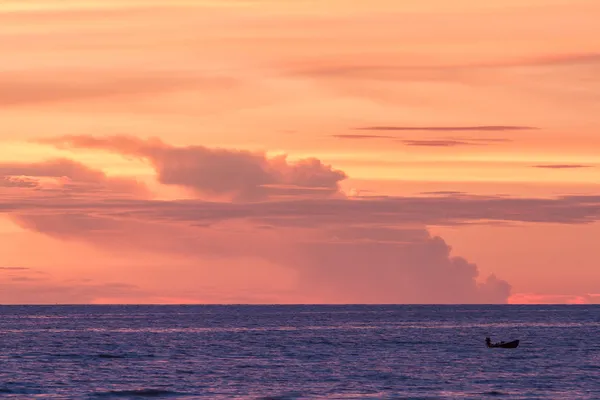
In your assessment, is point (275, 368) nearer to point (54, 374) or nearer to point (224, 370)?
point (224, 370)

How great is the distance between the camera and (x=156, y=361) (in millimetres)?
120375

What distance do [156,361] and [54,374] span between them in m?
16.9

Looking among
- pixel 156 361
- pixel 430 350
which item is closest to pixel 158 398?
pixel 156 361

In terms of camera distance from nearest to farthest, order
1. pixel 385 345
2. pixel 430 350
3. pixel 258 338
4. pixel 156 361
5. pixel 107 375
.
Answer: pixel 107 375
pixel 156 361
pixel 430 350
pixel 385 345
pixel 258 338

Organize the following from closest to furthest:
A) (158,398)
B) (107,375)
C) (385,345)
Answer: (158,398)
(107,375)
(385,345)

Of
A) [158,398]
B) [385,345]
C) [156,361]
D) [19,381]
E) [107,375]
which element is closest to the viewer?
[158,398]

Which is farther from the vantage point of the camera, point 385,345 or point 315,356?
point 385,345

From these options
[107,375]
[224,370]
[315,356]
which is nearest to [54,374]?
[107,375]

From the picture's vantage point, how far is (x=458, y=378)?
10006 centimetres

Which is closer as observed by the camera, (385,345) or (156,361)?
(156,361)

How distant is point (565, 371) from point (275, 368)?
94.7 feet

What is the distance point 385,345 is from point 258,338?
2937 centimetres

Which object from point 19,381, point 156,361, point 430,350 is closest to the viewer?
point 19,381

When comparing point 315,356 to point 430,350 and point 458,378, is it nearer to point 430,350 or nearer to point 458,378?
point 430,350
